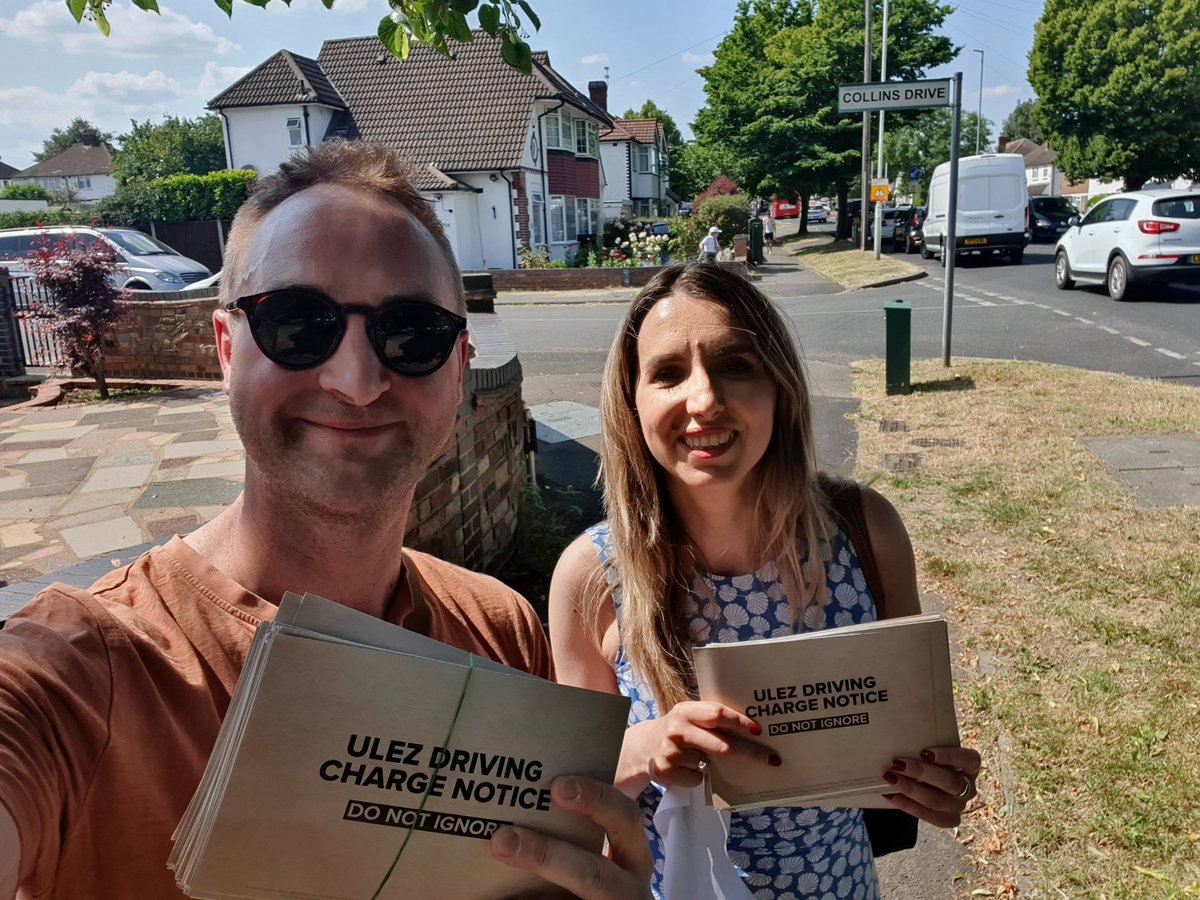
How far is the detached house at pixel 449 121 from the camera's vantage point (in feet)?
103

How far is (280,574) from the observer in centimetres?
133

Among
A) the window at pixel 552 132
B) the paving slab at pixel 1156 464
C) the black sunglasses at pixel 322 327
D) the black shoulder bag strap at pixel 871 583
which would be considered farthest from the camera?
the window at pixel 552 132

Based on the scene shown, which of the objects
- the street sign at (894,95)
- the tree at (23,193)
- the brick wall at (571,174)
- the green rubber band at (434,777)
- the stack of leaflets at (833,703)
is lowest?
the stack of leaflets at (833,703)

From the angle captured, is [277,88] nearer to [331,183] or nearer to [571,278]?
[571,278]

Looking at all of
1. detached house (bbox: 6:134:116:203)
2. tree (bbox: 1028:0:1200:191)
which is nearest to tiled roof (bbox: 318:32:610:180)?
tree (bbox: 1028:0:1200:191)

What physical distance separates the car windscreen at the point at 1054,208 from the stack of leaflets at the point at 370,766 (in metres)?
42.2

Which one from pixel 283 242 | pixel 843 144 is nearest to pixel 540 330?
pixel 283 242

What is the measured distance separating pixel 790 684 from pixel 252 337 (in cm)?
97

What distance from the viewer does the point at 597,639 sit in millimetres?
2004

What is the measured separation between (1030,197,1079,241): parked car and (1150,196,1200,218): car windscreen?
23928mm

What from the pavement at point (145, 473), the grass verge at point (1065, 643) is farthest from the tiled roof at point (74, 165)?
the grass verge at point (1065, 643)

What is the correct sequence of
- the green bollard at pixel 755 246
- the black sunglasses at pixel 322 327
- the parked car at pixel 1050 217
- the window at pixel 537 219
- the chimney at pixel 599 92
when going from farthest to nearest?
the chimney at pixel 599 92
the parked car at pixel 1050 217
the window at pixel 537 219
the green bollard at pixel 755 246
the black sunglasses at pixel 322 327

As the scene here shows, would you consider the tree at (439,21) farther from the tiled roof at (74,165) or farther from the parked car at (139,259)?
the tiled roof at (74,165)

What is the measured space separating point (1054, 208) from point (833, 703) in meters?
42.1
